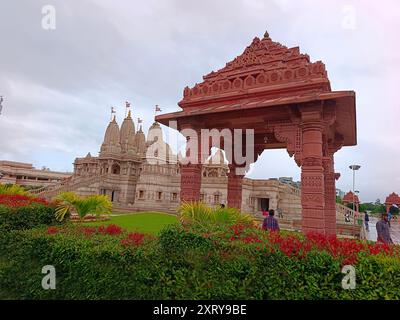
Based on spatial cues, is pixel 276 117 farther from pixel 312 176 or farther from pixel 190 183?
pixel 190 183

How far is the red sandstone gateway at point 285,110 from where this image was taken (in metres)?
7.12

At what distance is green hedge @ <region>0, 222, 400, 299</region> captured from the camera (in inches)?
124

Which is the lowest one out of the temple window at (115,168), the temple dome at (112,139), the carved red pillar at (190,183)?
the carved red pillar at (190,183)

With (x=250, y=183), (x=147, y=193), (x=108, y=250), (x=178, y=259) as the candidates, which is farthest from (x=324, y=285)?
(x=147, y=193)

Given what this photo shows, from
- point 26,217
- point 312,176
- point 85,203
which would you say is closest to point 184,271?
point 26,217

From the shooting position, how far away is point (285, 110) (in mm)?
7684

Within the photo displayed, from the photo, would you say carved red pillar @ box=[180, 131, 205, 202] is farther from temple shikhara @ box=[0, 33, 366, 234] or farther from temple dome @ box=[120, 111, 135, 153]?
temple dome @ box=[120, 111, 135, 153]

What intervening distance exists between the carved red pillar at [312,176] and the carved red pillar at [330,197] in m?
2.39

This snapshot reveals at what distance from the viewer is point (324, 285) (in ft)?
10.4

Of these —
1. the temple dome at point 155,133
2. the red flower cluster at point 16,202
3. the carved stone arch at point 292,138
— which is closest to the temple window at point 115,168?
the temple dome at point 155,133

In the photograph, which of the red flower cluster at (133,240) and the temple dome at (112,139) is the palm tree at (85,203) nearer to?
the red flower cluster at (133,240)

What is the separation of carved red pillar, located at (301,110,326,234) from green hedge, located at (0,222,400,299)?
3.68 metres
